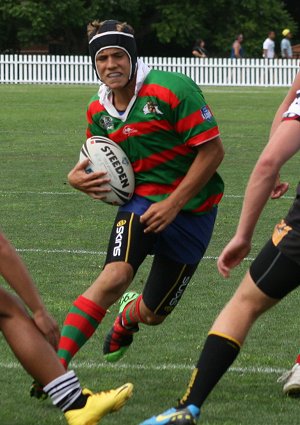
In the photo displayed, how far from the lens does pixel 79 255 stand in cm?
1109

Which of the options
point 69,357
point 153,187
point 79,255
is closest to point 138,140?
point 153,187

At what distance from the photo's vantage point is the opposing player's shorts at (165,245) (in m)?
6.68

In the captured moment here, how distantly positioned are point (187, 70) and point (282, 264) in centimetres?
3859

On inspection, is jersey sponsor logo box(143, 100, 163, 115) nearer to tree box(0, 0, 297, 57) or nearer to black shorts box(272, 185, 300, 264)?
black shorts box(272, 185, 300, 264)

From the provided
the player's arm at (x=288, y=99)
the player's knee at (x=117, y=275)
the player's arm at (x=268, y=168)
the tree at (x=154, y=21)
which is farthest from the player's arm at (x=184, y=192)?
the tree at (x=154, y=21)

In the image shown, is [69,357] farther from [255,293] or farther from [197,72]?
[197,72]

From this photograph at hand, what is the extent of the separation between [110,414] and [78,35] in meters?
51.0

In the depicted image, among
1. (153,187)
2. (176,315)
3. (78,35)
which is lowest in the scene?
(78,35)

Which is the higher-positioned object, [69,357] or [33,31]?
[69,357]

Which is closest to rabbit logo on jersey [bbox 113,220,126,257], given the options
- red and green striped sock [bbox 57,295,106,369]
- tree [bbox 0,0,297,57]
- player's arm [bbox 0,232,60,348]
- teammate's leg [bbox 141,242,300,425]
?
red and green striped sock [bbox 57,295,106,369]

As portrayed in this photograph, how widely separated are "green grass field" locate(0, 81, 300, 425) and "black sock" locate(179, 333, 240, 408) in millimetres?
577

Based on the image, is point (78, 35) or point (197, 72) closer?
point (197, 72)

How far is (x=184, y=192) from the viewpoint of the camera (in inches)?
260

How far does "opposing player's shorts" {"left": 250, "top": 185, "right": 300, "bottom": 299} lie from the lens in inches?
208
